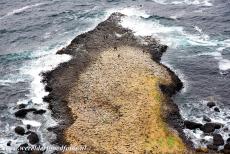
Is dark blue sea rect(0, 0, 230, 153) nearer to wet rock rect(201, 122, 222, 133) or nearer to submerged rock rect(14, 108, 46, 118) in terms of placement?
submerged rock rect(14, 108, 46, 118)

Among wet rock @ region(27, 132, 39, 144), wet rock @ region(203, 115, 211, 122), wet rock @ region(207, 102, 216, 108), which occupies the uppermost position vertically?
wet rock @ region(207, 102, 216, 108)

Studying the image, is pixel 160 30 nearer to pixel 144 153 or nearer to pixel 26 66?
pixel 26 66

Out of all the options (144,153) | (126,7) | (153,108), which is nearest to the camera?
(144,153)

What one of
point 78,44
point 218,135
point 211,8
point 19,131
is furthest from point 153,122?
point 211,8

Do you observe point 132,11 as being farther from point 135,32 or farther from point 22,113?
point 22,113

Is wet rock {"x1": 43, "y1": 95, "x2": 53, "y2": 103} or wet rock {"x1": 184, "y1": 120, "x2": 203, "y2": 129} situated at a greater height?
wet rock {"x1": 43, "y1": 95, "x2": 53, "y2": 103}

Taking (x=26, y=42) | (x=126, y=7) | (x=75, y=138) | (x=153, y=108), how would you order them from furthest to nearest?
(x=126, y=7) < (x=26, y=42) < (x=153, y=108) < (x=75, y=138)

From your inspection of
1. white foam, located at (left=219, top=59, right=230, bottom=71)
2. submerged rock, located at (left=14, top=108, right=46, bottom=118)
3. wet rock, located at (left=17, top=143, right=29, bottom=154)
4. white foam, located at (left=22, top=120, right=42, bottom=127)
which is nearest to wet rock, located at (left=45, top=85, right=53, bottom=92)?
submerged rock, located at (left=14, top=108, right=46, bottom=118)
